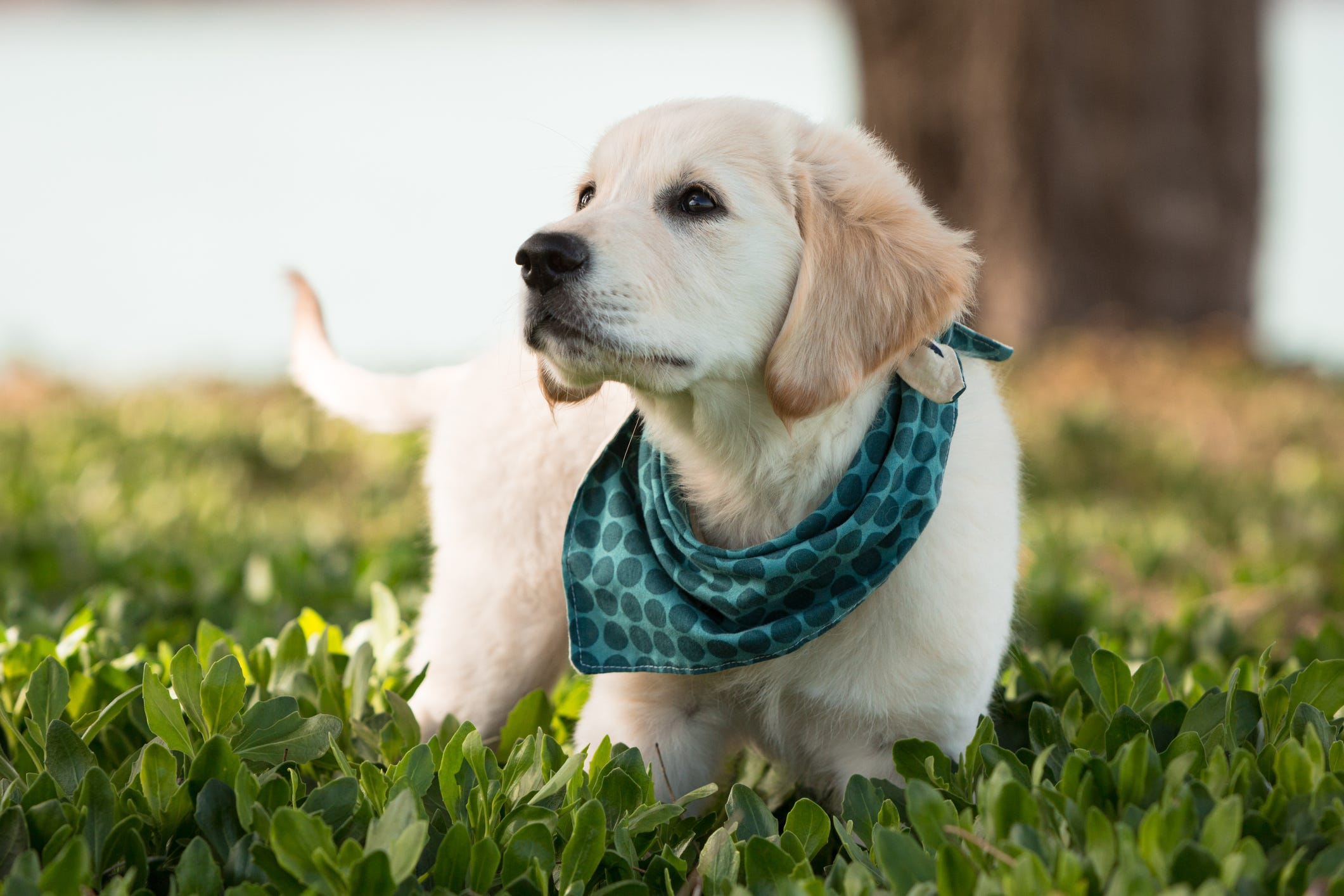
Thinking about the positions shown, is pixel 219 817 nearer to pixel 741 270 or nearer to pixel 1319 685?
pixel 741 270

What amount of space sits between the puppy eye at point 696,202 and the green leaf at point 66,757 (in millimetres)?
1495

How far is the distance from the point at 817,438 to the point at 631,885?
96 centimetres

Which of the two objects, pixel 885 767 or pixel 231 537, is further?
pixel 231 537

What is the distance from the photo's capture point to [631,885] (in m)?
1.95

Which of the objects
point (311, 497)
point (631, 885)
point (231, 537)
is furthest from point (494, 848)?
point (311, 497)

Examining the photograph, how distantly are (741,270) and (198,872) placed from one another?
4.56 feet

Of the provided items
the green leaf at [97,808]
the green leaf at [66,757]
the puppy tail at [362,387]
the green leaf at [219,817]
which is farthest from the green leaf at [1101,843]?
the puppy tail at [362,387]

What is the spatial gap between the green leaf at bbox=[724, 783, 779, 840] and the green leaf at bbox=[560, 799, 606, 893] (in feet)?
1.05

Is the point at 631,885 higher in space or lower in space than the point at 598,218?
lower

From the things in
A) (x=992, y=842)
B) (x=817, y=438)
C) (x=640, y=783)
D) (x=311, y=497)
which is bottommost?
(x=311, y=497)

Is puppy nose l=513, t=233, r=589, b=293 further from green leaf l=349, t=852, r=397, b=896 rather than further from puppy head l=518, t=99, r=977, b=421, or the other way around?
green leaf l=349, t=852, r=397, b=896

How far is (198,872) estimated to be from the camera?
77.2 inches

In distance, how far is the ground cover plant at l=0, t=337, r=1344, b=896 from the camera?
1.92 meters

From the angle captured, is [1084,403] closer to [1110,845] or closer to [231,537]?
[231,537]
